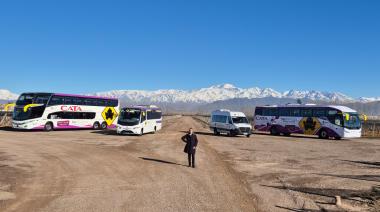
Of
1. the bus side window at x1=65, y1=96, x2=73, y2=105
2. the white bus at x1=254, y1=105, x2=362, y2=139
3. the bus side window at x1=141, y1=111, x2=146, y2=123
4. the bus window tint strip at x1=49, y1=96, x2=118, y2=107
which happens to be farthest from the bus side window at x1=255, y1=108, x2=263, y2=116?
the bus side window at x1=65, y1=96, x2=73, y2=105

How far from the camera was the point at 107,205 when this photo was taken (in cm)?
1088

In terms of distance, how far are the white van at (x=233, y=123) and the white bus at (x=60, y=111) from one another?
42.4ft

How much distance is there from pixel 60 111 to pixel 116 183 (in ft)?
93.7

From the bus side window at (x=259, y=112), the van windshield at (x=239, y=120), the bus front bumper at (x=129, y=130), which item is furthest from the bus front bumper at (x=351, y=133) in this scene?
the bus front bumper at (x=129, y=130)

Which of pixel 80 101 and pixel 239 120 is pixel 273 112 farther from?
pixel 80 101

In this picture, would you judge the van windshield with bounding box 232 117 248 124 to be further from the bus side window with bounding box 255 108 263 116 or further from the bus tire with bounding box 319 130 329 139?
the bus side window with bounding box 255 108 263 116

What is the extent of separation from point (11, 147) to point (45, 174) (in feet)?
35.3

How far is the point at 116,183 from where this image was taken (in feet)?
46.4

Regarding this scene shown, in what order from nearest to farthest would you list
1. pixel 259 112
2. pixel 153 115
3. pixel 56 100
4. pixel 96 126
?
pixel 56 100, pixel 153 115, pixel 96 126, pixel 259 112

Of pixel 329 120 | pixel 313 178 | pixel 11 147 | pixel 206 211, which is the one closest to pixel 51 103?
pixel 11 147

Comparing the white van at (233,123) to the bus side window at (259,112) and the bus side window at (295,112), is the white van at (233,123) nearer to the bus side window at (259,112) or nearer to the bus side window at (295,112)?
the bus side window at (295,112)

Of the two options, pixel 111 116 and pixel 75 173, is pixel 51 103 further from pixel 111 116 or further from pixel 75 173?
pixel 75 173

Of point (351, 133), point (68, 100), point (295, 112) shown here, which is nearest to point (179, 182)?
point (68, 100)

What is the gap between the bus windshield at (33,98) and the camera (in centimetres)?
3872
